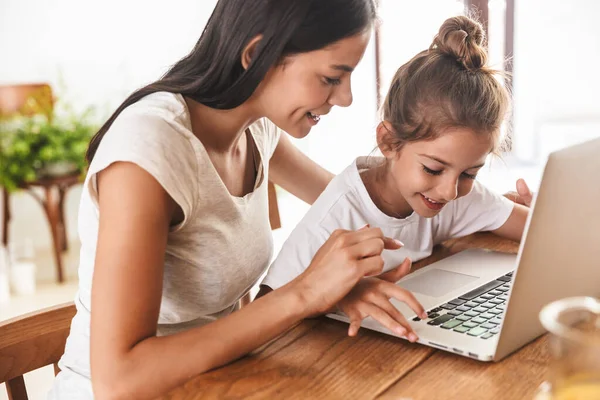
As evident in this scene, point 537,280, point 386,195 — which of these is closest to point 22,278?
point 386,195

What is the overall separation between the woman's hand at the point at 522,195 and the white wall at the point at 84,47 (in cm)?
283

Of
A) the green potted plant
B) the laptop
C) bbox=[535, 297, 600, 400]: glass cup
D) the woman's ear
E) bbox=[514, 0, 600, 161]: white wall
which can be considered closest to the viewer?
bbox=[535, 297, 600, 400]: glass cup

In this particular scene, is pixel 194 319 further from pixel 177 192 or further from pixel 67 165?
pixel 67 165

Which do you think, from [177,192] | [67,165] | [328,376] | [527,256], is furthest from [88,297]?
[67,165]

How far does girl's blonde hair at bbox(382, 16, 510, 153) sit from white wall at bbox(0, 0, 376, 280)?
2.95 m

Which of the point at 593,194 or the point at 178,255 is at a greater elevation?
the point at 593,194

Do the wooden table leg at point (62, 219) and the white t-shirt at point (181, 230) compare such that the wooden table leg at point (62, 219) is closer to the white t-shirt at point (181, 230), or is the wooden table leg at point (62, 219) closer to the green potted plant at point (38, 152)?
the green potted plant at point (38, 152)

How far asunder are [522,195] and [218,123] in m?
0.64

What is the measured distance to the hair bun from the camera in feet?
4.38

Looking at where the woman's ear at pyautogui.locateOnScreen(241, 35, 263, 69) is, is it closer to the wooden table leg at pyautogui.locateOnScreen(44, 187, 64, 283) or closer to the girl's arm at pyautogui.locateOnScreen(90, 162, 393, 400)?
the girl's arm at pyautogui.locateOnScreen(90, 162, 393, 400)

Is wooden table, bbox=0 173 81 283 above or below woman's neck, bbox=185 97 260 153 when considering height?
below

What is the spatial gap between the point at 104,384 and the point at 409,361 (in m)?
0.36

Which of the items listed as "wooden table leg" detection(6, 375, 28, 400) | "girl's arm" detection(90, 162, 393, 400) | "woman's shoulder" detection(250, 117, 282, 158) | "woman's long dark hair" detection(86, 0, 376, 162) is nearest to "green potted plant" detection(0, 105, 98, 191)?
"woman's shoulder" detection(250, 117, 282, 158)

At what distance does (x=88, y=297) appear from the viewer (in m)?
1.15
